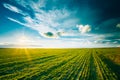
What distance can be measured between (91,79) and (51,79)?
4109mm

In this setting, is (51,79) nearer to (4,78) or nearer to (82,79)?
(82,79)

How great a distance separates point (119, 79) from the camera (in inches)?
520

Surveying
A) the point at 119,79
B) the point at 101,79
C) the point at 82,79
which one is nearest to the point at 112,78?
the point at 119,79

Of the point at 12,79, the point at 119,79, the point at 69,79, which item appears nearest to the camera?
the point at 12,79

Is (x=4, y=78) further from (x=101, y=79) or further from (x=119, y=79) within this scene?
(x=119, y=79)

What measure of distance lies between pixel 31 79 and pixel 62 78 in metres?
3.11

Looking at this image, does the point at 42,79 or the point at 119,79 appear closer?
the point at 42,79

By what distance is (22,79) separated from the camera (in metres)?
11.6

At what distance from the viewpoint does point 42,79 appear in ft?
39.2

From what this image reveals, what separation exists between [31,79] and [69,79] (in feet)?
12.3

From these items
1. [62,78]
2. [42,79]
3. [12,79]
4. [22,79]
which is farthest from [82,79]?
[12,79]

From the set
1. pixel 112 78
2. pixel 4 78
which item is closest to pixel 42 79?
pixel 4 78

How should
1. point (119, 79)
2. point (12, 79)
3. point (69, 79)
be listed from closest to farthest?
point (12, 79) → point (69, 79) → point (119, 79)

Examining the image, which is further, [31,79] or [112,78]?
[112,78]
